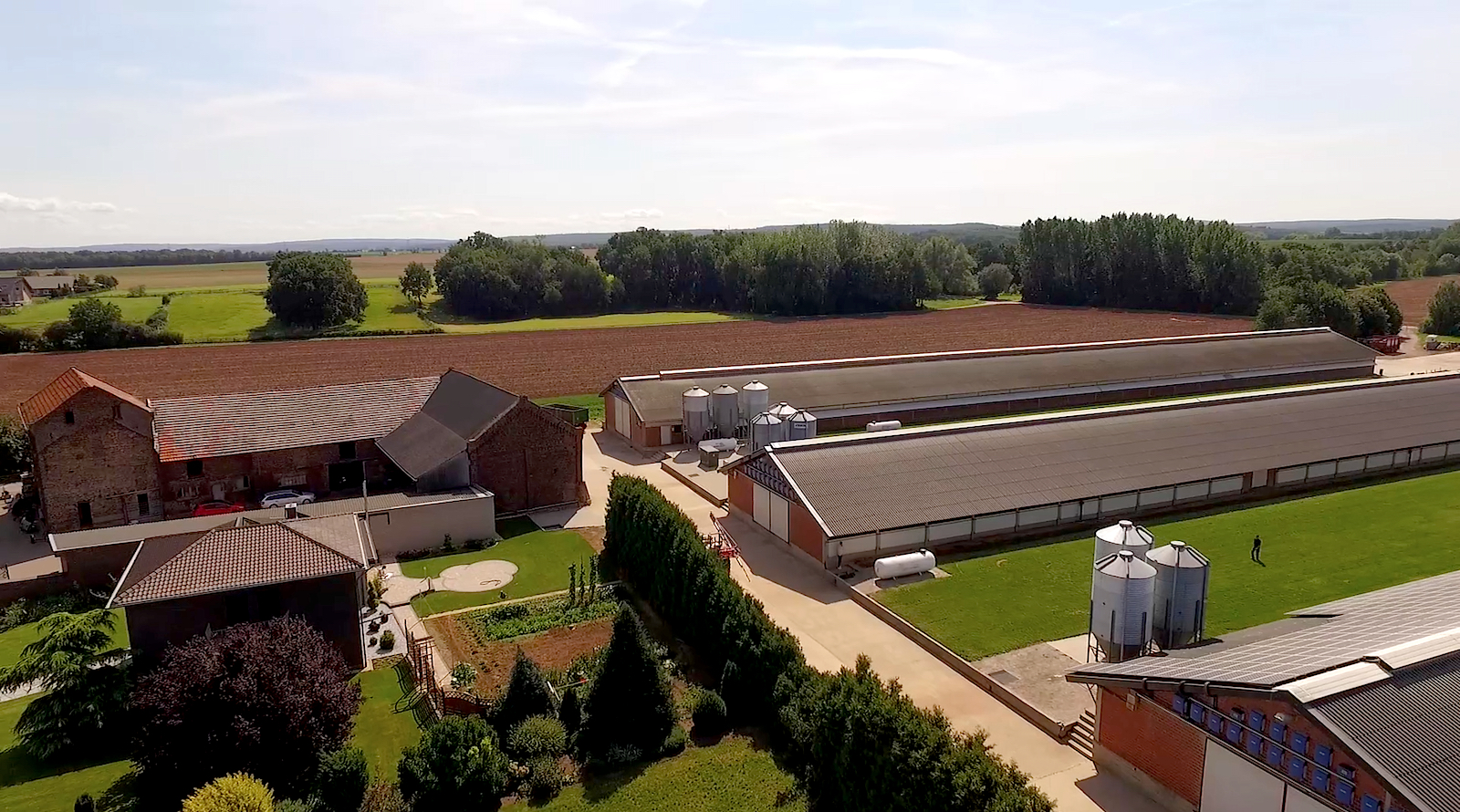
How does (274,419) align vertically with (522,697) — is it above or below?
above

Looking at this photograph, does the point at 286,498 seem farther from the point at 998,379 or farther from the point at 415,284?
the point at 415,284

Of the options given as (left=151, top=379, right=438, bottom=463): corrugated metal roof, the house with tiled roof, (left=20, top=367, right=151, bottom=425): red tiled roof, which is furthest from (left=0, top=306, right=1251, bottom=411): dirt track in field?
the house with tiled roof

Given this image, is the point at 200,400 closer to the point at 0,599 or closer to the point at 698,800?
the point at 0,599

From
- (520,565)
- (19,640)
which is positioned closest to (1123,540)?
(520,565)

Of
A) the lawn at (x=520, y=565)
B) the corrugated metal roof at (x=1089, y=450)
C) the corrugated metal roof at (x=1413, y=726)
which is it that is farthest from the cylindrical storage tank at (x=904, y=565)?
the corrugated metal roof at (x=1413, y=726)

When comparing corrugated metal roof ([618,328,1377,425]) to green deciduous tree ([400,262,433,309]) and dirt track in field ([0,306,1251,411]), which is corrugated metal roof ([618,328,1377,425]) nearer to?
dirt track in field ([0,306,1251,411])

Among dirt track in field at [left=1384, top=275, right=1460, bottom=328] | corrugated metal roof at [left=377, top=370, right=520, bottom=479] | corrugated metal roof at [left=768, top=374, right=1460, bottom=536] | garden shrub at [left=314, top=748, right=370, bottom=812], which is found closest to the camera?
garden shrub at [left=314, top=748, right=370, bottom=812]
